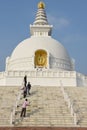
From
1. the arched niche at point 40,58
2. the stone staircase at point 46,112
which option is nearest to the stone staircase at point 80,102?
the stone staircase at point 46,112

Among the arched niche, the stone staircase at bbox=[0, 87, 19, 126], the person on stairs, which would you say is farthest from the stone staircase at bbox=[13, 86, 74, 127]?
the arched niche

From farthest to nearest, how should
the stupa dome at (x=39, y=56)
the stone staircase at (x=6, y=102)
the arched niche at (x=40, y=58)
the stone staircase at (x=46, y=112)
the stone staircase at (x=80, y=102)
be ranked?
1. the arched niche at (x=40, y=58)
2. the stupa dome at (x=39, y=56)
3. the stone staircase at (x=80, y=102)
4. the stone staircase at (x=6, y=102)
5. the stone staircase at (x=46, y=112)

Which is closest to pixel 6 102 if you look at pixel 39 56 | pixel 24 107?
pixel 24 107

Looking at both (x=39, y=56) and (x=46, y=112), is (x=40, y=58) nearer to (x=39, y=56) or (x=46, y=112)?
(x=39, y=56)

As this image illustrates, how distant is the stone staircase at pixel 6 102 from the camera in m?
15.1

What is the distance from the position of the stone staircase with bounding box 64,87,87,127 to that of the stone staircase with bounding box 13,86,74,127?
0.57 m

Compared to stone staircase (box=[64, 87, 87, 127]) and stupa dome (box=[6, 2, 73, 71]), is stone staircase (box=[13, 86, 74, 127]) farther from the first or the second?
stupa dome (box=[6, 2, 73, 71])

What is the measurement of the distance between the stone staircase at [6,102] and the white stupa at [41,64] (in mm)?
11879

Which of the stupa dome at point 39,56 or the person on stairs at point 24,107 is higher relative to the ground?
the stupa dome at point 39,56

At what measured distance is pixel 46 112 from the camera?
643 inches

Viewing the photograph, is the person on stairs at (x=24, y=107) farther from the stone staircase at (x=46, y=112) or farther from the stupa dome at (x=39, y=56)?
the stupa dome at (x=39, y=56)

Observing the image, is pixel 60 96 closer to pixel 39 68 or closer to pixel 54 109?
pixel 54 109

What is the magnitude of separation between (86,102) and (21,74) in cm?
1698

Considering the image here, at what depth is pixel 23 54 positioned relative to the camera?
39.8 m
